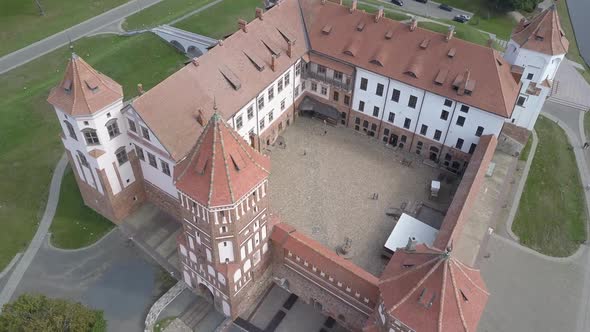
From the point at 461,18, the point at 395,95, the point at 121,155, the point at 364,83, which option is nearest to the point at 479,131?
the point at 395,95

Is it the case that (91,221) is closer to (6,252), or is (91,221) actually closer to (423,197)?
(6,252)

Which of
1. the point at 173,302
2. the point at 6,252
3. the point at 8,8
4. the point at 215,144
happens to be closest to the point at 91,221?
the point at 6,252

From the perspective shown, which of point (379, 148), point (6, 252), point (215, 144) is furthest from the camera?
point (379, 148)

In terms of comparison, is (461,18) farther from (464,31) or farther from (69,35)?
(69,35)

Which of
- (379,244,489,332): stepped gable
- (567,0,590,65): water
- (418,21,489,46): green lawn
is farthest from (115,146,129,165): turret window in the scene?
(567,0,590,65): water

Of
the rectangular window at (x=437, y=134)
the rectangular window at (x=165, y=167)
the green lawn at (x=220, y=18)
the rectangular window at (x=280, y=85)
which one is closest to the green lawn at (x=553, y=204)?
the rectangular window at (x=437, y=134)

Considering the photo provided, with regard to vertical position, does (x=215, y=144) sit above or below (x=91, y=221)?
above

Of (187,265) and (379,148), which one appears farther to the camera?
(379,148)
